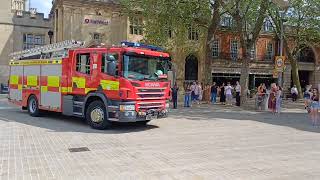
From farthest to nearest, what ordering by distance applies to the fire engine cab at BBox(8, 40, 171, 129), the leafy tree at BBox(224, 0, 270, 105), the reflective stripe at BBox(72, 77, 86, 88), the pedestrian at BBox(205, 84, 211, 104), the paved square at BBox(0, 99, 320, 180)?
the pedestrian at BBox(205, 84, 211, 104)
the leafy tree at BBox(224, 0, 270, 105)
the reflective stripe at BBox(72, 77, 86, 88)
the fire engine cab at BBox(8, 40, 171, 129)
the paved square at BBox(0, 99, 320, 180)

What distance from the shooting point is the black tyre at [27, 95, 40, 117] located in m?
17.0

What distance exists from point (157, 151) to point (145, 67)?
4323mm

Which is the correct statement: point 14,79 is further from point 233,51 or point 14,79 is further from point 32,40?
point 233,51

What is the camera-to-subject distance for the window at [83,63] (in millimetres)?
14117

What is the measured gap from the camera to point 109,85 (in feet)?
44.0

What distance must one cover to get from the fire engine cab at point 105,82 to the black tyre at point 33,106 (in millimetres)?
396

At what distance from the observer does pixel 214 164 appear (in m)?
8.75

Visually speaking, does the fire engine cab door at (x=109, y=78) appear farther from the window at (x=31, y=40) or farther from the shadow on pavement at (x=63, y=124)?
the window at (x=31, y=40)

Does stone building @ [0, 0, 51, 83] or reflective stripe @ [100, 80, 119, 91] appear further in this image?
stone building @ [0, 0, 51, 83]

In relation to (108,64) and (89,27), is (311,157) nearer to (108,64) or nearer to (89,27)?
(108,64)

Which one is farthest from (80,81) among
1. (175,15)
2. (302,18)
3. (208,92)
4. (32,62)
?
(302,18)

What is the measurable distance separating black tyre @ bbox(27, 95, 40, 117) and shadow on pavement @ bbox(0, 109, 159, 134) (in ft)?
0.77

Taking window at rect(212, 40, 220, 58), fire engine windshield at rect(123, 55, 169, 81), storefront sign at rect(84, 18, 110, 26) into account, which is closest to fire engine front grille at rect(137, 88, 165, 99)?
fire engine windshield at rect(123, 55, 169, 81)

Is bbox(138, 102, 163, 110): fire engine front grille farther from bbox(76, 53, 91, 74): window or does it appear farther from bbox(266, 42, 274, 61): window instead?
bbox(266, 42, 274, 61): window
